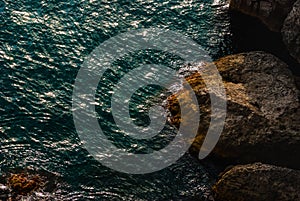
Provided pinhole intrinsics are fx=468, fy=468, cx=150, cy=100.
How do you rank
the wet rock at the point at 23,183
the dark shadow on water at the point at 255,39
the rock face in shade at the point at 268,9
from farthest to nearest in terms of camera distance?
the rock face in shade at the point at 268,9
the dark shadow on water at the point at 255,39
the wet rock at the point at 23,183

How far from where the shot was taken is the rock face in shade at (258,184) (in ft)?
90.5

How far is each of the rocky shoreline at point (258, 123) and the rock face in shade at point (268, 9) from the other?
2.21 meters

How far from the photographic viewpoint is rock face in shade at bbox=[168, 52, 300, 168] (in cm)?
3064

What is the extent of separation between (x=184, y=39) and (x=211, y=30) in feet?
9.54

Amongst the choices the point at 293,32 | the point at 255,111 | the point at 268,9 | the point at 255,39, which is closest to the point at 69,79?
the point at 255,111

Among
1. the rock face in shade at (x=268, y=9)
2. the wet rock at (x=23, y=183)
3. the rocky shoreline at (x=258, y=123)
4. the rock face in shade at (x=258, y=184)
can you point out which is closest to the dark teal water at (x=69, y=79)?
the wet rock at (x=23, y=183)

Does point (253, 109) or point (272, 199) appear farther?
point (253, 109)

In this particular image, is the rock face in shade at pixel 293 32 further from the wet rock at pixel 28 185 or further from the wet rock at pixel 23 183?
the wet rock at pixel 23 183

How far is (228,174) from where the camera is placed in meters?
28.8

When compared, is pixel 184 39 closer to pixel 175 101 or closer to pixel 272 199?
pixel 175 101

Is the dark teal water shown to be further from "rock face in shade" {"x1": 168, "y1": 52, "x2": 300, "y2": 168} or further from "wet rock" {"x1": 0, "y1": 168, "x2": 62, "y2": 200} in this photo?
"rock face in shade" {"x1": 168, "y1": 52, "x2": 300, "y2": 168}

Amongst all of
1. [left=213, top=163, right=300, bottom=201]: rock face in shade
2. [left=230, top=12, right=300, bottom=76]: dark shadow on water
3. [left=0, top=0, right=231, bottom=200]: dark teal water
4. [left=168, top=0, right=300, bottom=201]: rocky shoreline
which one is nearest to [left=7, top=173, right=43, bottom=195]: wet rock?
[left=0, top=0, right=231, bottom=200]: dark teal water

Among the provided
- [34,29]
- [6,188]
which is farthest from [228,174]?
[34,29]

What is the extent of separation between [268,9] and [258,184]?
20332 millimetres
